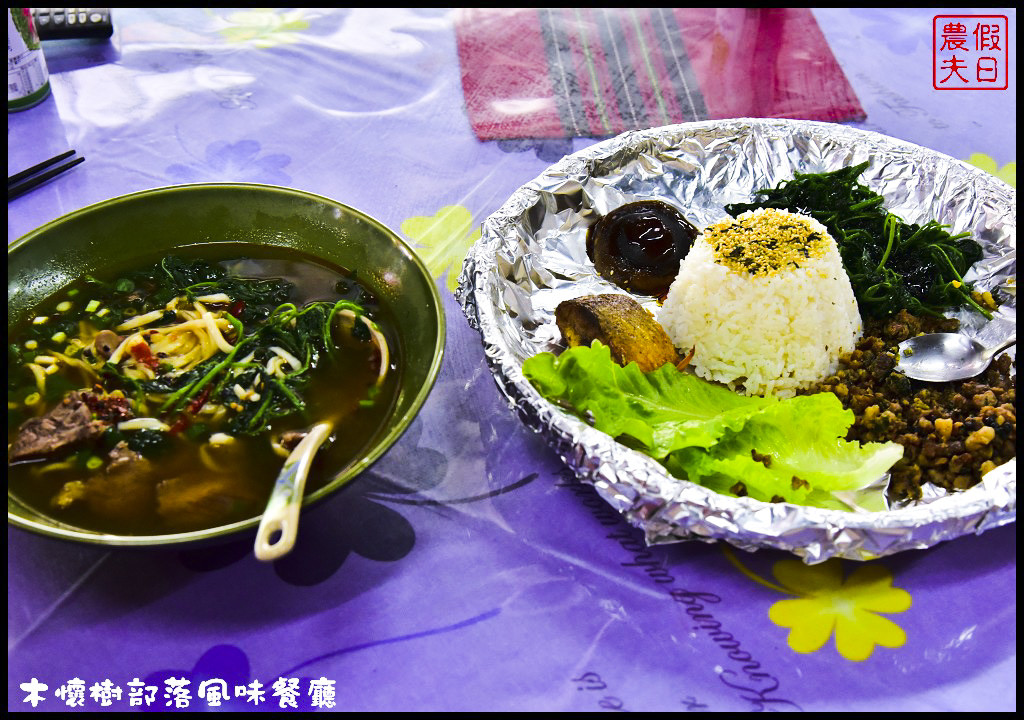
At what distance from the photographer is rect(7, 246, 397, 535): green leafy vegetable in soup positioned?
6.48 feet

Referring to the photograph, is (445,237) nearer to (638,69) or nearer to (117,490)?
(117,490)

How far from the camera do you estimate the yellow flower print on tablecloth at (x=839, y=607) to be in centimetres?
193

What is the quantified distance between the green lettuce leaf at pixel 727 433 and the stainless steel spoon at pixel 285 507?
68cm

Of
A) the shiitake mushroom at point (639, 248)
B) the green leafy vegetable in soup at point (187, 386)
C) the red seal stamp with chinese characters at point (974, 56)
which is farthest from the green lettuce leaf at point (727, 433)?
the red seal stamp with chinese characters at point (974, 56)

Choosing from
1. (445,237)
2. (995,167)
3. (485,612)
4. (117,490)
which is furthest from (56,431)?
(995,167)

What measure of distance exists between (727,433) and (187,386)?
1491mm

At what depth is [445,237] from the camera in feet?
10.3

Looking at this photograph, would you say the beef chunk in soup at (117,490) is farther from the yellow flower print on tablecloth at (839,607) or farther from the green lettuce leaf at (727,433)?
the yellow flower print on tablecloth at (839,607)

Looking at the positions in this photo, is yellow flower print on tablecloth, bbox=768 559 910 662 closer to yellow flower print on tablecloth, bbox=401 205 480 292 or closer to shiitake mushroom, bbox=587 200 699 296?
shiitake mushroom, bbox=587 200 699 296

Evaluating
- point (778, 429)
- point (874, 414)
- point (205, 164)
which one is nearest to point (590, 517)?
point (778, 429)

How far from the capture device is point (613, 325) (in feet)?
8.14

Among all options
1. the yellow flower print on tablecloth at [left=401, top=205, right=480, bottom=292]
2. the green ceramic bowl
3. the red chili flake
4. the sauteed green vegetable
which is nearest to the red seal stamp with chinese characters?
the sauteed green vegetable

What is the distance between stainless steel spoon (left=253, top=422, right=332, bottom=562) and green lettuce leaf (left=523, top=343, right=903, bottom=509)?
0.68 meters

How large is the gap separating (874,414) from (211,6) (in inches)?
161
